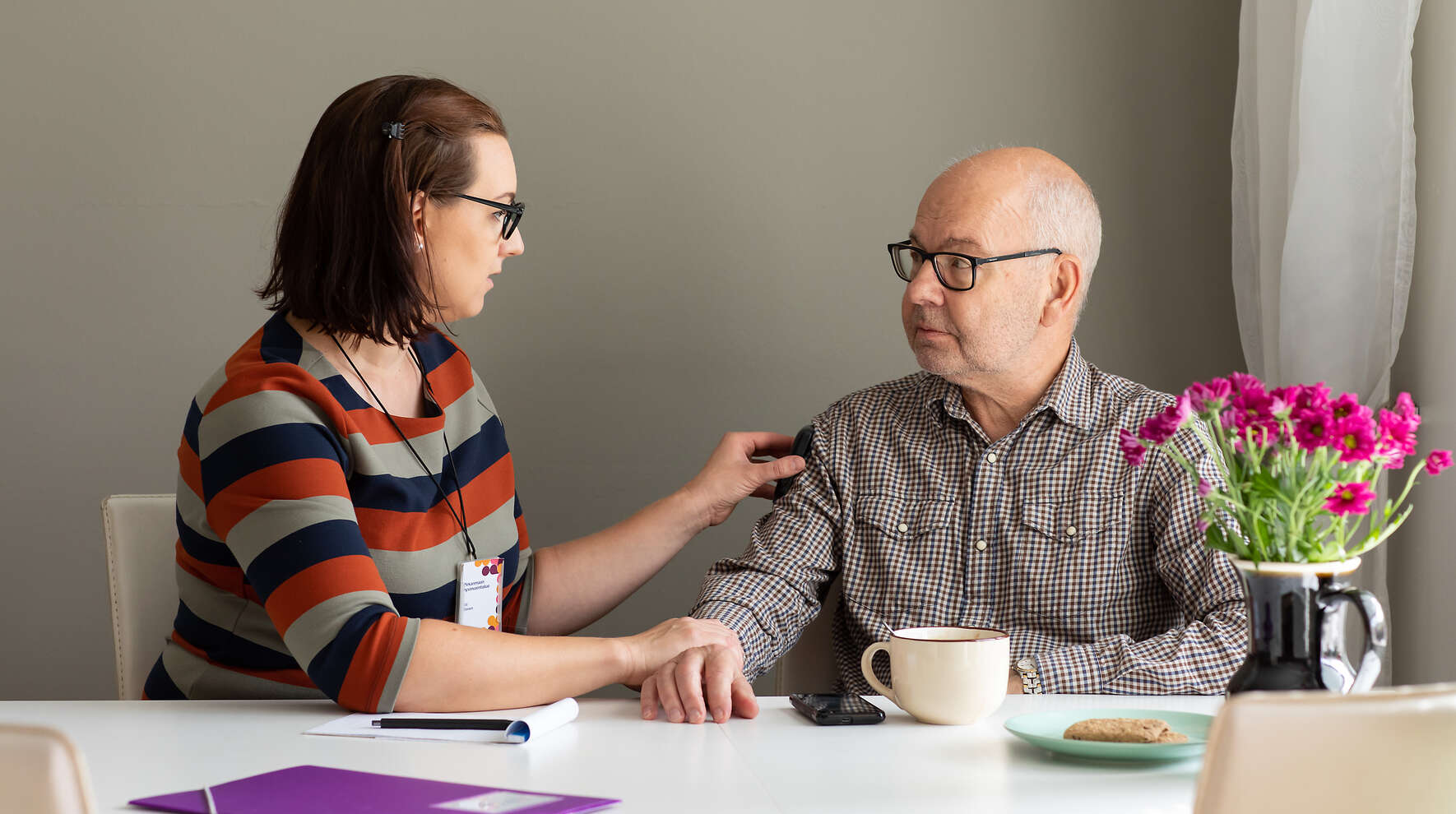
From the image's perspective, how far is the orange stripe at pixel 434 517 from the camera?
1.51 meters

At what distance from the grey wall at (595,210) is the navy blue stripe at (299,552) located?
3.49 ft

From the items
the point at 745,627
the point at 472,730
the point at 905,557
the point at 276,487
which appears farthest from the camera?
the point at 905,557

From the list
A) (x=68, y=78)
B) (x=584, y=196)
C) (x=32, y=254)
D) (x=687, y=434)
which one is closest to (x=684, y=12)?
(x=584, y=196)

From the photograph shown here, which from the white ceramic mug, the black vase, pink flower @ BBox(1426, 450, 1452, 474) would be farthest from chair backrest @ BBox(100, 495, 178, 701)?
pink flower @ BBox(1426, 450, 1452, 474)

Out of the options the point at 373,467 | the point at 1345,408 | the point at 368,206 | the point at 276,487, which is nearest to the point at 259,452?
the point at 276,487

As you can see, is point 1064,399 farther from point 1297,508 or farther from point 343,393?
point 343,393

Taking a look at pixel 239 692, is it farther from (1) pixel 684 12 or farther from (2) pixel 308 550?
(1) pixel 684 12

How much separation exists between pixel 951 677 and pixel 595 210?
1435mm

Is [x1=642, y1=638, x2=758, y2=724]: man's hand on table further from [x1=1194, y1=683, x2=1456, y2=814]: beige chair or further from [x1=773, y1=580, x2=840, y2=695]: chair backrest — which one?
[x1=1194, y1=683, x2=1456, y2=814]: beige chair

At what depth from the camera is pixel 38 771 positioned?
0.64 metres

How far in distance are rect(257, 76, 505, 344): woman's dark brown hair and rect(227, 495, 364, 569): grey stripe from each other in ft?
1.01

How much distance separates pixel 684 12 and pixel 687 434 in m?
0.85

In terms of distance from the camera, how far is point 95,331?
238cm

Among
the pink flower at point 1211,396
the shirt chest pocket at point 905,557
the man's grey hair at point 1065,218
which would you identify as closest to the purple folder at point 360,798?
the pink flower at point 1211,396
